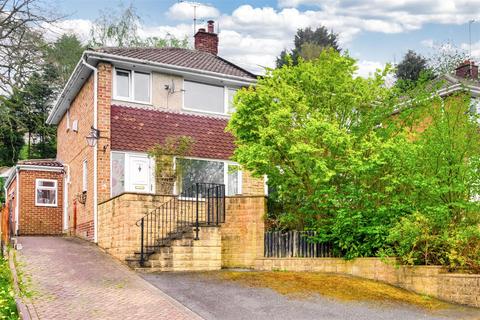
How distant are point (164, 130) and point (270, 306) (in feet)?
32.0

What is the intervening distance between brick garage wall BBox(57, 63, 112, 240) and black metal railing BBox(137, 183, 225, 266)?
296 centimetres

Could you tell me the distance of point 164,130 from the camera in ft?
62.7

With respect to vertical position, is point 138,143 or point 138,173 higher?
point 138,143

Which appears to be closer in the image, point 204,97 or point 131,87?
point 131,87

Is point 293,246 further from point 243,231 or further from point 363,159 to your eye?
point 363,159

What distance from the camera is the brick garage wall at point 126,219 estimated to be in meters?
14.7

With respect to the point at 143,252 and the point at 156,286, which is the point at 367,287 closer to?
the point at 156,286

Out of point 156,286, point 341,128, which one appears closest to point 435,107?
point 341,128

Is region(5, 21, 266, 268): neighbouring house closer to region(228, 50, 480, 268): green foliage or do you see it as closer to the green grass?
region(228, 50, 480, 268): green foliage

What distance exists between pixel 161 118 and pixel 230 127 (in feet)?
13.5

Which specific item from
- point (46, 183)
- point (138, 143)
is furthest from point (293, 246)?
point (46, 183)

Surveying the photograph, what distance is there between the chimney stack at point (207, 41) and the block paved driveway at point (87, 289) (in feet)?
39.9

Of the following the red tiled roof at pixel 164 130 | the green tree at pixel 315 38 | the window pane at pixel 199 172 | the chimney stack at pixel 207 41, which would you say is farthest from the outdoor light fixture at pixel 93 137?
the green tree at pixel 315 38

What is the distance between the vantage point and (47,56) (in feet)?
54.9
